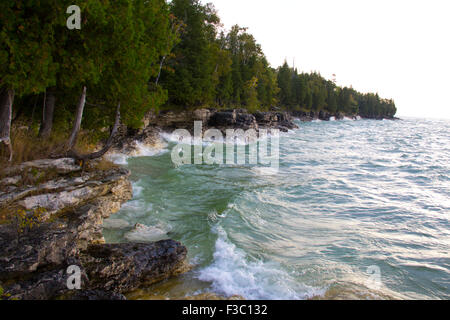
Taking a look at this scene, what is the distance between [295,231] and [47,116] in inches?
349

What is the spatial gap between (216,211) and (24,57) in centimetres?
712

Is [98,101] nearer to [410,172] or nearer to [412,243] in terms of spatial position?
[412,243]

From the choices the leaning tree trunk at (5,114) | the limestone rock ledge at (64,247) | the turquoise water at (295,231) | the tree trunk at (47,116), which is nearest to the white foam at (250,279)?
the turquoise water at (295,231)

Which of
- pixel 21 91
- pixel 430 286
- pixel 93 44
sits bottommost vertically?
pixel 430 286

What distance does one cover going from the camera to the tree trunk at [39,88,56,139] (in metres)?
8.62

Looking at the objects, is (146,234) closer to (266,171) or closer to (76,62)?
(76,62)

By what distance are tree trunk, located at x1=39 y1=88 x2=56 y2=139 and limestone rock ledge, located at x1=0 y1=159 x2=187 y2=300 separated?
73.2 inches

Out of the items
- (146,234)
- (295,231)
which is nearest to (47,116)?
(146,234)

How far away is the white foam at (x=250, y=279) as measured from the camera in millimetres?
5520

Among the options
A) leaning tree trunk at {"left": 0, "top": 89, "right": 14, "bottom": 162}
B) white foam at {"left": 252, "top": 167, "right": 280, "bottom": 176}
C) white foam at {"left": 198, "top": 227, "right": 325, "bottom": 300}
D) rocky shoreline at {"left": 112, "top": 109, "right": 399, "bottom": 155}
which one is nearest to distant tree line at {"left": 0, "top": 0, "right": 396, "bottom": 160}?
leaning tree trunk at {"left": 0, "top": 89, "right": 14, "bottom": 162}

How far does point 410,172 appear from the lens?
65.5ft

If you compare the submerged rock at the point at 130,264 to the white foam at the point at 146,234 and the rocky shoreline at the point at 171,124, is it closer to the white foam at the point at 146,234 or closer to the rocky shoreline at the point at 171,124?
the white foam at the point at 146,234

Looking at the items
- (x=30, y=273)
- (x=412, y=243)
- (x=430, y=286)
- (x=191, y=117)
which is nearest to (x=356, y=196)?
(x=412, y=243)

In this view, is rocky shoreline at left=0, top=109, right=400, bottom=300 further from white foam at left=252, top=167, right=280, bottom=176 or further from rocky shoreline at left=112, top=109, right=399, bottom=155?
rocky shoreline at left=112, top=109, right=399, bottom=155
